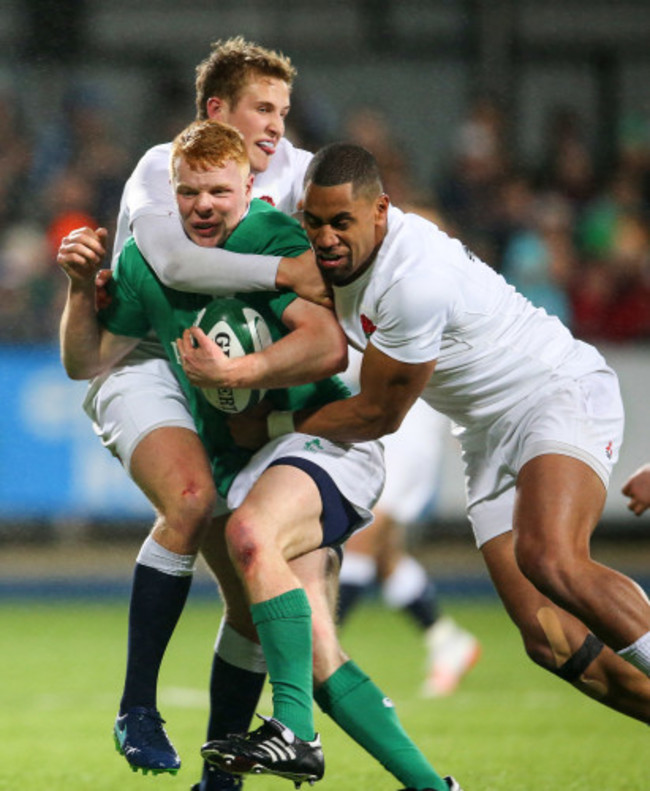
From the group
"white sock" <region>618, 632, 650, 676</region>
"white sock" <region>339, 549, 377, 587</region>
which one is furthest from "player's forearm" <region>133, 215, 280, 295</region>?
"white sock" <region>339, 549, 377, 587</region>

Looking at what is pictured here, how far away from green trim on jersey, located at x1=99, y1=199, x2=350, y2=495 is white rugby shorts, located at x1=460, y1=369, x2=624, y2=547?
534mm

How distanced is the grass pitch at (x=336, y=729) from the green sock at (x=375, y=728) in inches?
33.4

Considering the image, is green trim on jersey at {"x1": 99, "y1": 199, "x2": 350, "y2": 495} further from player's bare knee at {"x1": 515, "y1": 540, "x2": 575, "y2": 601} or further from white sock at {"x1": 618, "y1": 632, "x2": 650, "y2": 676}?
white sock at {"x1": 618, "y1": 632, "x2": 650, "y2": 676}

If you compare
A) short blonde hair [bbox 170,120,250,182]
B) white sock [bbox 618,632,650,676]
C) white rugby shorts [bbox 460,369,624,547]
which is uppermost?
short blonde hair [bbox 170,120,250,182]

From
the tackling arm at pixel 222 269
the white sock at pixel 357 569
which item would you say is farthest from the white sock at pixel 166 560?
the white sock at pixel 357 569

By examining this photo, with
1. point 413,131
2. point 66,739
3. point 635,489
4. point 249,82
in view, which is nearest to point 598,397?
point 635,489

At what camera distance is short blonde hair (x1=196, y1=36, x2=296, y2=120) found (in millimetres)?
5090

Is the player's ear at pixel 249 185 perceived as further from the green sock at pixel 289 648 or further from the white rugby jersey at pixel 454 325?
the green sock at pixel 289 648

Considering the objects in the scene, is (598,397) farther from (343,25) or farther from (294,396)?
(343,25)

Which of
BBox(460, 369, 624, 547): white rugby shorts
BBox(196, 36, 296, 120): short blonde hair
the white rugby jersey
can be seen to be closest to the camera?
the white rugby jersey

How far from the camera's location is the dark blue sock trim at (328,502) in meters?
4.77

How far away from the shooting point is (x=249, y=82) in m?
5.07

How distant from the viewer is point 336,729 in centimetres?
740

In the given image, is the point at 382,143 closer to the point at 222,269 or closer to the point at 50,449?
the point at 50,449
